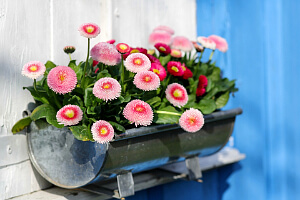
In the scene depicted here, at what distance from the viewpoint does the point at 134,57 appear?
42.3 inches

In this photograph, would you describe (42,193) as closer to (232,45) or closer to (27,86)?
(27,86)

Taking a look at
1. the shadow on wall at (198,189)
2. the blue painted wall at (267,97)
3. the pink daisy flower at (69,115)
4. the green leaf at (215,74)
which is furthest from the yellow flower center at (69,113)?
the blue painted wall at (267,97)

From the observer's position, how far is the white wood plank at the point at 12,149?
1.12 meters

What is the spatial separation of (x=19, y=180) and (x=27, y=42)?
1.32 feet

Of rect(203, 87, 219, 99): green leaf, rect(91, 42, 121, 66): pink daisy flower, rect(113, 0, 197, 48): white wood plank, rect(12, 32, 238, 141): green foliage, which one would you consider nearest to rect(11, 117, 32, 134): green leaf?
rect(12, 32, 238, 141): green foliage

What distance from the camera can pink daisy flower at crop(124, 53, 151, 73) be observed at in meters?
1.06

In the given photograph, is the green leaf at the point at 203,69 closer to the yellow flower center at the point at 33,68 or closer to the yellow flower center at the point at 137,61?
the yellow flower center at the point at 137,61

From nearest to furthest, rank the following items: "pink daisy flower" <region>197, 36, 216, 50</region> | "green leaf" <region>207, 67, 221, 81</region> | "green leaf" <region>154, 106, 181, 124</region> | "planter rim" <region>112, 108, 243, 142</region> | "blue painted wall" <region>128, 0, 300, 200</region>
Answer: "planter rim" <region>112, 108, 243, 142</region>
"green leaf" <region>154, 106, 181, 124</region>
"pink daisy flower" <region>197, 36, 216, 50</region>
"green leaf" <region>207, 67, 221, 81</region>
"blue painted wall" <region>128, 0, 300, 200</region>

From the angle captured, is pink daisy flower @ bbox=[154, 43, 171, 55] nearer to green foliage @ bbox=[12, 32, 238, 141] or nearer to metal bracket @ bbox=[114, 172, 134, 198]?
green foliage @ bbox=[12, 32, 238, 141]

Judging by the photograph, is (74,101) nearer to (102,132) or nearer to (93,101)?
(93,101)

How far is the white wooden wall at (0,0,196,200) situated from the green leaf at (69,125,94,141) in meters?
0.26

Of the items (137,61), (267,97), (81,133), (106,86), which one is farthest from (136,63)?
(267,97)

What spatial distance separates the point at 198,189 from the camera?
1.77 m

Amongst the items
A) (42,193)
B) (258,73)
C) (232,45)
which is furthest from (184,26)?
(42,193)
